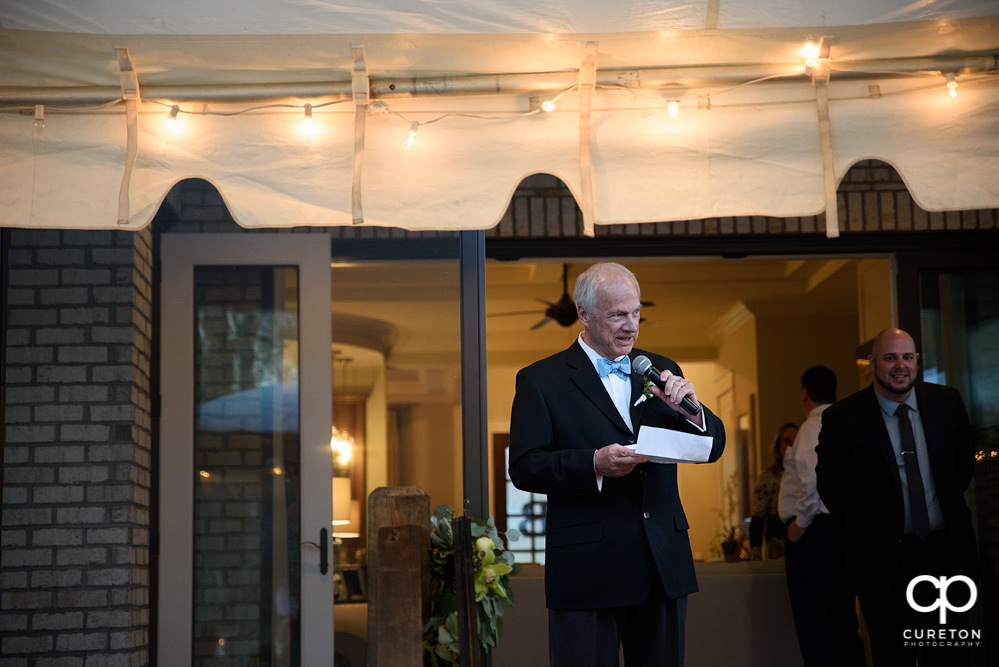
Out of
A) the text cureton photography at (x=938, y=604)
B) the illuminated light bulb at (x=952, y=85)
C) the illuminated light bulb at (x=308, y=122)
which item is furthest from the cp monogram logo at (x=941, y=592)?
the illuminated light bulb at (x=308, y=122)

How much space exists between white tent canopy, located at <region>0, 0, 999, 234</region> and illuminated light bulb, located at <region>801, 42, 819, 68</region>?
2 centimetres

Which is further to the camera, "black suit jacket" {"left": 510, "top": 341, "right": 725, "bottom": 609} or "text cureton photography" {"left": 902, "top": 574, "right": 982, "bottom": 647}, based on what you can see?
"text cureton photography" {"left": 902, "top": 574, "right": 982, "bottom": 647}

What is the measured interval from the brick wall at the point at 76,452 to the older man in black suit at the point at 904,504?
9.54ft

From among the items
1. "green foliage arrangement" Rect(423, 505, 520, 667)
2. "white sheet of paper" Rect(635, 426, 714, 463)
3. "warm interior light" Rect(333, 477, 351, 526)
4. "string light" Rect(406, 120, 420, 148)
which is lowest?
"green foliage arrangement" Rect(423, 505, 520, 667)

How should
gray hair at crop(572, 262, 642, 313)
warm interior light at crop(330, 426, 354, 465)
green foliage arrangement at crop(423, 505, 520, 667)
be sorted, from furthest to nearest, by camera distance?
warm interior light at crop(330, 426, 354, 465)
green foliage arrangement at crop(423, 505, 520, 667)
gray hair at crop(572, 262, 642, 313)

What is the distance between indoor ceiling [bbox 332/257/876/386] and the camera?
183 inches

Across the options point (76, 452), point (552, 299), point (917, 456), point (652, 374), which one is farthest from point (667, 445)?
point (552, 299)

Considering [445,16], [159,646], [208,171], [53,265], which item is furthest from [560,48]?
[159,646]

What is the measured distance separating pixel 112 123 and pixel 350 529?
81.1 inches

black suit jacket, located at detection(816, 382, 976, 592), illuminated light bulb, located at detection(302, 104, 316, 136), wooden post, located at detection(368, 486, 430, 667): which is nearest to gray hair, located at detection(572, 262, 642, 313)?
wooden post, located at detection(368, 486, 430, 667)

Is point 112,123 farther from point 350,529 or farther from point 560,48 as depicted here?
point 350,529

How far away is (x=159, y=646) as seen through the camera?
15.2ft

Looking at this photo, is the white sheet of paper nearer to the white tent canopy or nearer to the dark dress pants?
the dark dress pants

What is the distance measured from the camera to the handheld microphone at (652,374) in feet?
9.15
